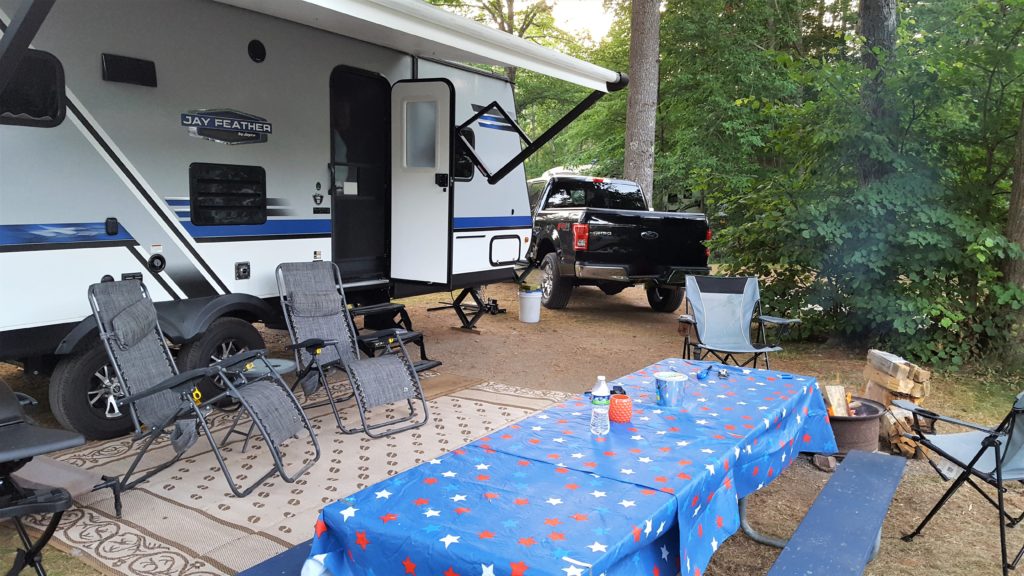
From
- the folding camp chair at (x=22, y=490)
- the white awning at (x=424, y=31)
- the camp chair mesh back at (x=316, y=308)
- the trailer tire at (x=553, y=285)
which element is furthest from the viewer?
the trailer tire at (x=553, y=285)

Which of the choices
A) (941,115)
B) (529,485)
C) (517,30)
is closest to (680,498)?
(529,485)

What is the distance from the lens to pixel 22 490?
2576mm

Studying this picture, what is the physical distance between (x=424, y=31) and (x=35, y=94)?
81.6 inches

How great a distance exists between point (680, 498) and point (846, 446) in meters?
2.51

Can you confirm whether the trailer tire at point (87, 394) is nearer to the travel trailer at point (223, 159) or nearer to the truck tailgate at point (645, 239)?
the travel trailer at point (223, 159)

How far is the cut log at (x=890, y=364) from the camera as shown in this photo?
4613 mm

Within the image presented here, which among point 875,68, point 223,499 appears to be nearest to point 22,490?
point 223,499

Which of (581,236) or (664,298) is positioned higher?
(581,236)

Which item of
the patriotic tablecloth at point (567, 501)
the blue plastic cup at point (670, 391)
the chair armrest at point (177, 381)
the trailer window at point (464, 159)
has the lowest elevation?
the chair armrest at point (177, 381)

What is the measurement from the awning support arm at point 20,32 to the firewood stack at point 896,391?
4.71 meters

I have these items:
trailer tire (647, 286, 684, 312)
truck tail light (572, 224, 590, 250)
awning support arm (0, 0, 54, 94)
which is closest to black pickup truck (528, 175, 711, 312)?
truck tail light (572, 224, 590, 250)

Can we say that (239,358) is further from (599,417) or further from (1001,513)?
(1001,513)

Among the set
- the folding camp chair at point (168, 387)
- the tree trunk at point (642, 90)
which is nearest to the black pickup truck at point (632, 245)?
the tree trunk at point (642, 90)

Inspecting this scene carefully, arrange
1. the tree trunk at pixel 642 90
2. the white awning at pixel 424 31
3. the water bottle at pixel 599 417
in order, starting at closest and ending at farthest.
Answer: the water bottle at pixel 599 417
the white awning at pixel 424 31
the tree trunk at pixel 642 90
